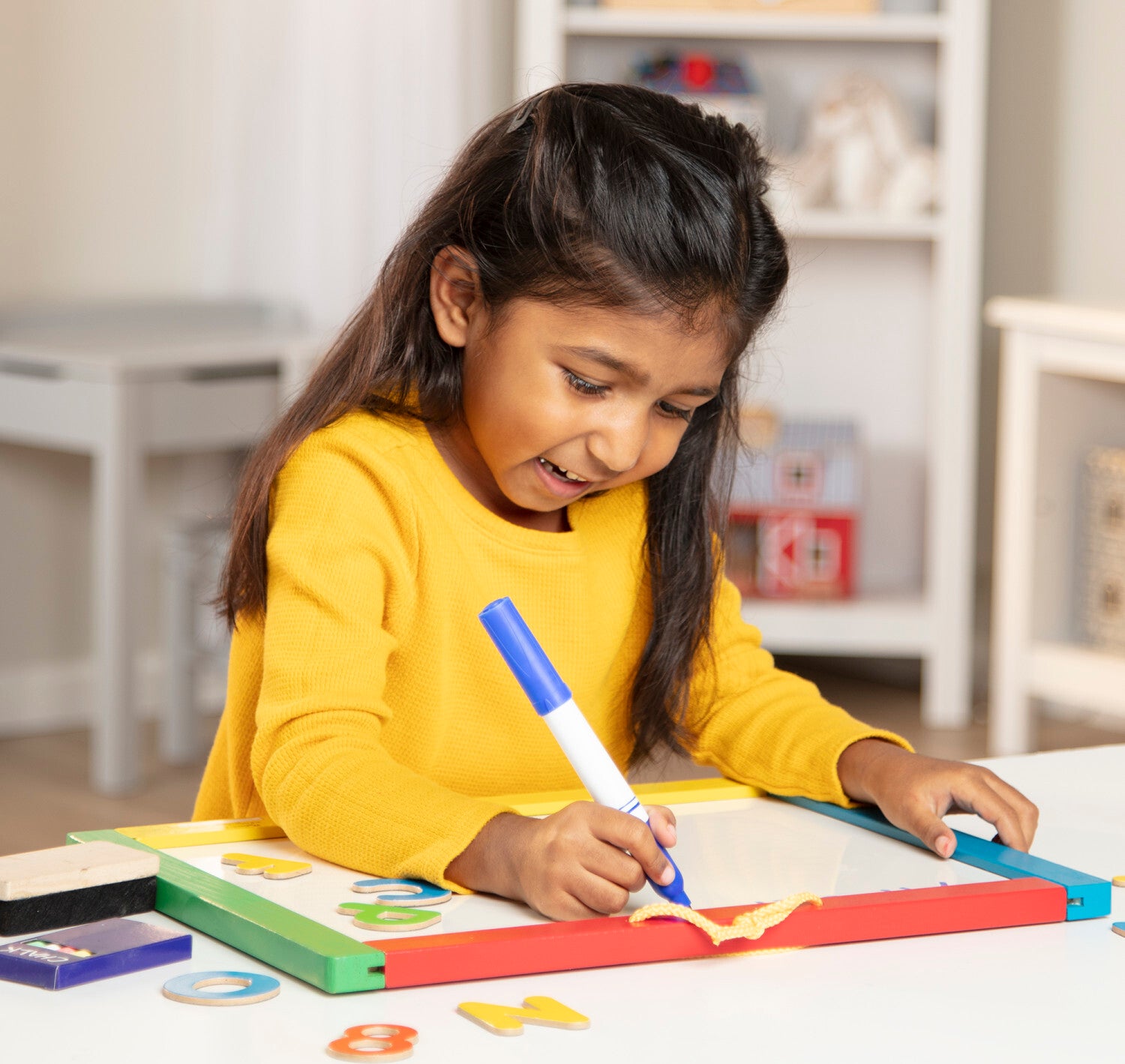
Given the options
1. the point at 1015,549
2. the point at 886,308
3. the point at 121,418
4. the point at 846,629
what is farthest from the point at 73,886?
the point at 886,308

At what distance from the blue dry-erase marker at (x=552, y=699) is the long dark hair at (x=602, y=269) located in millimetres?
264

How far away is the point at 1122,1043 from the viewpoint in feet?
1.62

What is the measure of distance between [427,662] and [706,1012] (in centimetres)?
43

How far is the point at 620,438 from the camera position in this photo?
82 cm

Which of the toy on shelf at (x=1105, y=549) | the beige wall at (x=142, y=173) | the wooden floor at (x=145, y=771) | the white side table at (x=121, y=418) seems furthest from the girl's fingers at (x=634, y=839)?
the beige wall at (x=142, y=173)

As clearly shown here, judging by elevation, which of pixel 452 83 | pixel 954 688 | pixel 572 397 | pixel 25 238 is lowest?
pixel 954 688

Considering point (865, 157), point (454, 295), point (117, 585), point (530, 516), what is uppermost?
point (865, 157)

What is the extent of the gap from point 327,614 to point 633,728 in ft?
0.87

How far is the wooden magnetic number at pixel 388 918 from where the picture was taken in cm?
57

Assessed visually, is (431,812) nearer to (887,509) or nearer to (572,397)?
(572,397)

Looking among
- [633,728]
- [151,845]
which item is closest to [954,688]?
[633,728]

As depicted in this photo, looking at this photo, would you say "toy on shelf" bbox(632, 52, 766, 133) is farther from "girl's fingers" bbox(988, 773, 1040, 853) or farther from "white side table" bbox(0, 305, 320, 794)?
"girl's fingers" bbox(988, 773, 1040, 853)

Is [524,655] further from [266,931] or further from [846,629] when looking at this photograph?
[846,629]

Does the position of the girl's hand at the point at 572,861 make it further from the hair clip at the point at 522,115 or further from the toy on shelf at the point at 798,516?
the toy on shelf at the point at 798,516
